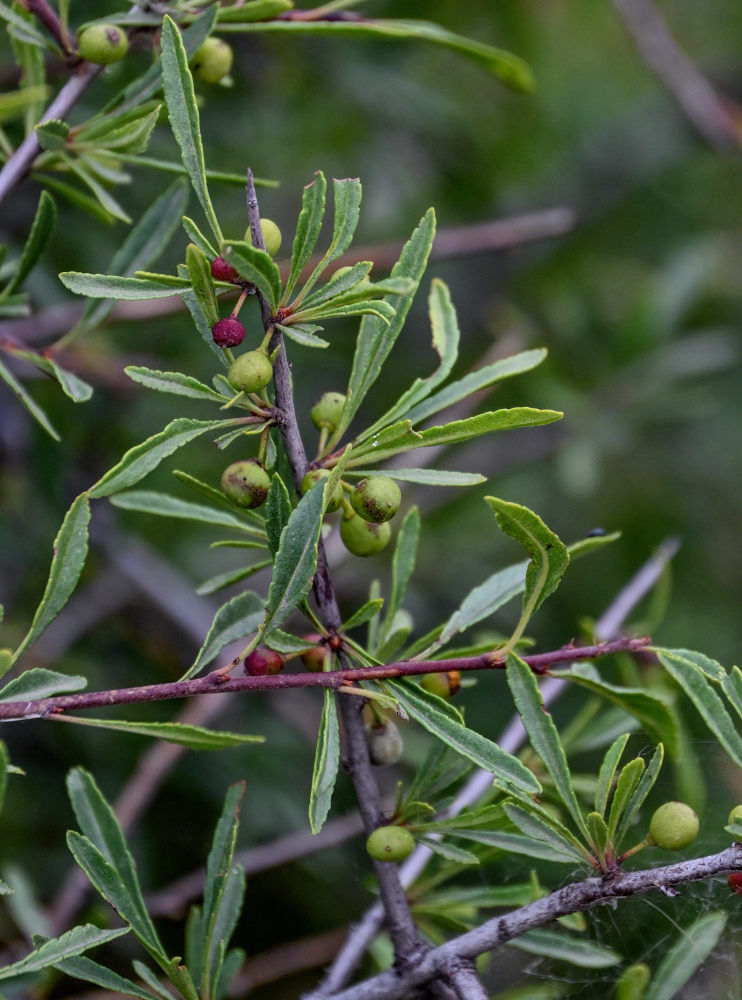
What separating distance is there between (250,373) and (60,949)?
487mm

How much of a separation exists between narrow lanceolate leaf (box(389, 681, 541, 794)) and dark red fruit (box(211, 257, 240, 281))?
1.21 ft

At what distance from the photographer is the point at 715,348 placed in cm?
255

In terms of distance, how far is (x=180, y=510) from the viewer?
95 centimetres

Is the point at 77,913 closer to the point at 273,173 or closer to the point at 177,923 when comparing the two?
the point at 177,923

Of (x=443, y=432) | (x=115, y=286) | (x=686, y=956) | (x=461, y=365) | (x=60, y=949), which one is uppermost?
(x=115, y=286)

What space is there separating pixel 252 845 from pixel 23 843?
481 mm

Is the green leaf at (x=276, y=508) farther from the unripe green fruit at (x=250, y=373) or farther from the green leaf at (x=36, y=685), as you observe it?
the green leaf at (x=36, y=685)

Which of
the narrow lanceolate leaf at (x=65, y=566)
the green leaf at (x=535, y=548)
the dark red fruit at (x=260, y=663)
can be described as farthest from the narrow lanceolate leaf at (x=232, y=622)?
the green leaf at (x=535, y=548)

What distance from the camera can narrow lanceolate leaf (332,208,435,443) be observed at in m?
0.85

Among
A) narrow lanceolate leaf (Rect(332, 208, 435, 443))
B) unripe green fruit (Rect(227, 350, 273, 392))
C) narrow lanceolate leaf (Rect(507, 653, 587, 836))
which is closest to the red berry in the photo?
unripe green fruit (Rect(227, 350, 273, 392))

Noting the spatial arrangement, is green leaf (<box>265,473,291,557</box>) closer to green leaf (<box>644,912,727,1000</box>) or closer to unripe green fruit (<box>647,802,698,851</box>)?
unripe green fruit (<box>647,802,698,851</box>)

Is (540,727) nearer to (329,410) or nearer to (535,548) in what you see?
(535,548)

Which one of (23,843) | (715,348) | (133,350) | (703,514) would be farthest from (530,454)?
(23,843)

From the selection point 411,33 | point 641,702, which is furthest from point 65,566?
point 411,33
